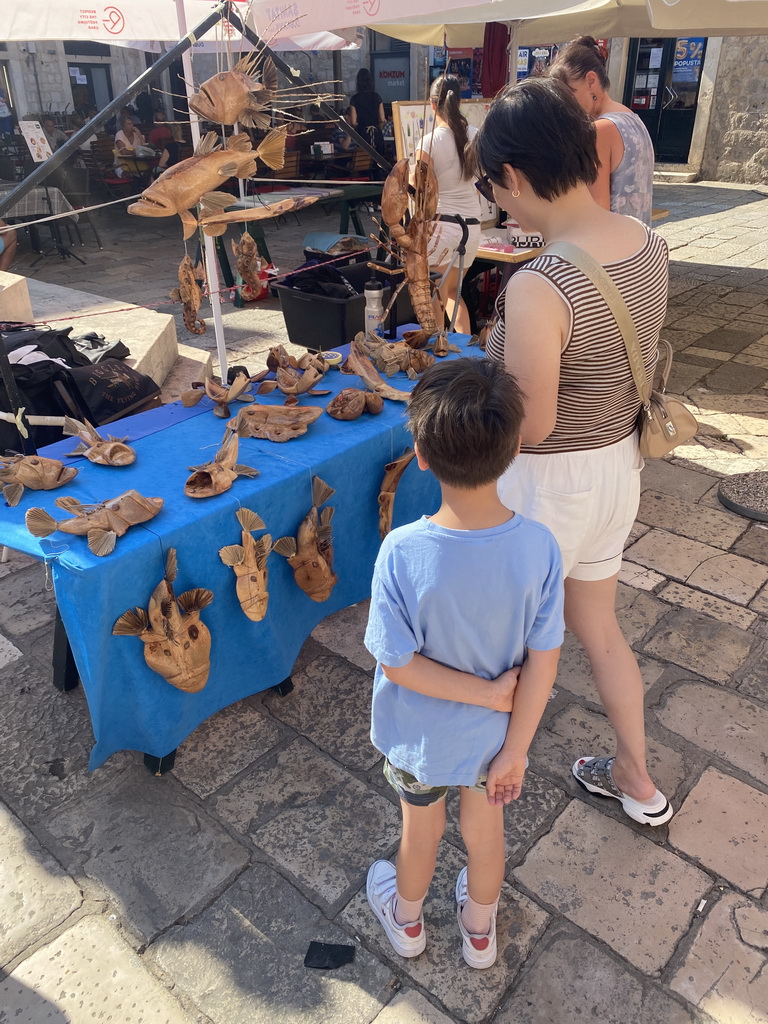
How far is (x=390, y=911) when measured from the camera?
1732 millimetres

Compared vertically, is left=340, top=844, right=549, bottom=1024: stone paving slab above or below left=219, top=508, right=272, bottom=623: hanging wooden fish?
below

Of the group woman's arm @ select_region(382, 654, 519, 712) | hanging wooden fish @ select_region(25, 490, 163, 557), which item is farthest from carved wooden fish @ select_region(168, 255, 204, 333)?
woman's arm @ select_region(382, 654, 519, 712)

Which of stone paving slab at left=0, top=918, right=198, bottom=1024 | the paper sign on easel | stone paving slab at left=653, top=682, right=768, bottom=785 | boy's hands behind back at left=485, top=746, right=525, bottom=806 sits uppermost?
the paper sign on easel

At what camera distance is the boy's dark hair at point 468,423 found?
1.20 m

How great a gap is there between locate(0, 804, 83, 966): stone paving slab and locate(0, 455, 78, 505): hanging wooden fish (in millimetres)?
923

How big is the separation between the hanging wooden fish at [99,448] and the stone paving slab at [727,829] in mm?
1911

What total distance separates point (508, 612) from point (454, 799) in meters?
1.07

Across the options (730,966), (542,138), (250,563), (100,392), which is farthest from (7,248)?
(730,966)

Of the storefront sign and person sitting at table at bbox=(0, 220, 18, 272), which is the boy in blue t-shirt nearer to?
person sitting at table at bbox=(0, 220, 18, 272)

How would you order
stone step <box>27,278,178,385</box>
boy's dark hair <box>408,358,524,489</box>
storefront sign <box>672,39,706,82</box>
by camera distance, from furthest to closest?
1. storefront sign <box>672,39,706,82</box>
2. stone step <box>27,278,178,385</box>
3. boy's dark hair <box>408,358,524,489</box>

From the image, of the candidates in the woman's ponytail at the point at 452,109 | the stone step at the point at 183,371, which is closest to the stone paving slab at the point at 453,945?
the stone step at the point at 183,371

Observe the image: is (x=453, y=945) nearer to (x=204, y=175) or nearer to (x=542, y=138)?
(x=542, y=138)

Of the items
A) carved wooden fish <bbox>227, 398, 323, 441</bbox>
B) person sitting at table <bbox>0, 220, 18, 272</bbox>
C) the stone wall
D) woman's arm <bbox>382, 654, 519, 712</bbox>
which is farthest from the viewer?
the stone wall

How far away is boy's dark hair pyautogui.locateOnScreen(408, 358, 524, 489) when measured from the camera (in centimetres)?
120
